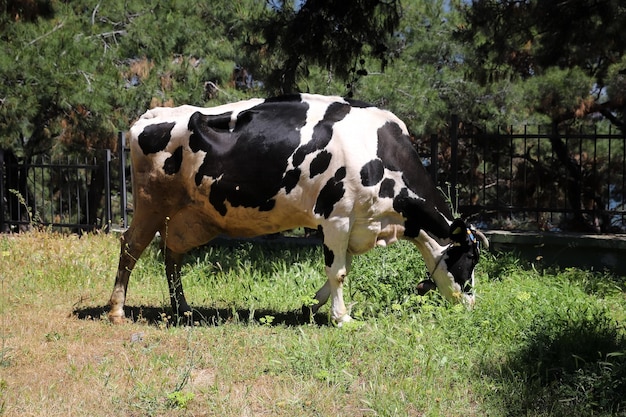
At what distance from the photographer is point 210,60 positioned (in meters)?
16.6

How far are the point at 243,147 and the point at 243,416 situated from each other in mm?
2653

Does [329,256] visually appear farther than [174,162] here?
No

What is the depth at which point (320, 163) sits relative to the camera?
6273 millimetres

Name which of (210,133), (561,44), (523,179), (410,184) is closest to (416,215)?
(410,184)

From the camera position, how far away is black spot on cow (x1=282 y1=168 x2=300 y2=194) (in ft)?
20.8

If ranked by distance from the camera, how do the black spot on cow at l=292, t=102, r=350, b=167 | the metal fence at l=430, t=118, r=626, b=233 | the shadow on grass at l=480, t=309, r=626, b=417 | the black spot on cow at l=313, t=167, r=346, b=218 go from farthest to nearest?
the metal fence at l=430, t=118, r=626, b=233, the black spot on cow at l=292, t=102, r=350, b=167, the black spot on cow at l=313, t=167, r=346, b=218, the shadow on grass at l=480, t=309, r=626, b=417

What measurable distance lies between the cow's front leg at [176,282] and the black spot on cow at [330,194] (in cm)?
149

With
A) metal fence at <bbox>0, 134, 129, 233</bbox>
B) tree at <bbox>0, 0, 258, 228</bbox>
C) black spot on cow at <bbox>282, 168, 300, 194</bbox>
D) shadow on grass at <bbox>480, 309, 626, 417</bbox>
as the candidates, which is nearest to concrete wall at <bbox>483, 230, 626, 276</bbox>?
shadow on grass at <bbox>480, 309, 626, 417</bbox>

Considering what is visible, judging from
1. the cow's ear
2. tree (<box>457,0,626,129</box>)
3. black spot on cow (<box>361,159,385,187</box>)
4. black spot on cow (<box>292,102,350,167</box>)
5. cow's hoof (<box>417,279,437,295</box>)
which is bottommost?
cow's hoof (<box>417,279,437,295</box>)

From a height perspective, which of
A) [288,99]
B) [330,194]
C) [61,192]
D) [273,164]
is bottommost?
[61,192]

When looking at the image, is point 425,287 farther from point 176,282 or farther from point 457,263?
point 176,282

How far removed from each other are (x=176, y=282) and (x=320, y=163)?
1.70 metres

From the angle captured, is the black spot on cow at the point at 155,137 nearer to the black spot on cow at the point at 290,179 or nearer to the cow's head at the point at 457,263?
the black spot on cow at the point at 290,179

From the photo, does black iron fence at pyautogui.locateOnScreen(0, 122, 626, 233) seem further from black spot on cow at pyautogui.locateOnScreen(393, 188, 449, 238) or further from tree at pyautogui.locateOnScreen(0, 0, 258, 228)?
black spot on cow at pyautogui.locateOnScreen(393, 188, 449, 238)
